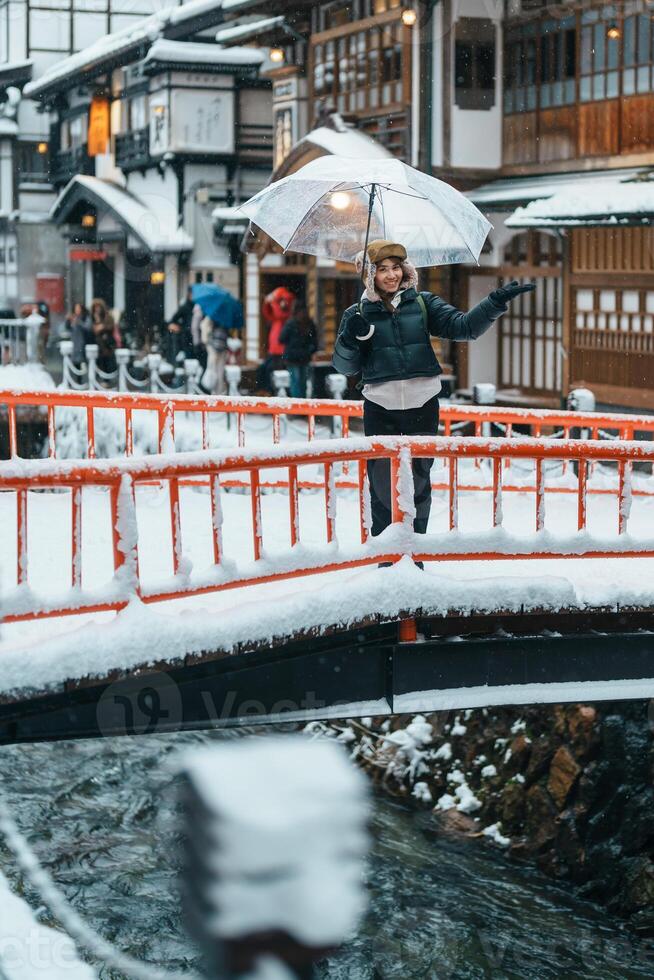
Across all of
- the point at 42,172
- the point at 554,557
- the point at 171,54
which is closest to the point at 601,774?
the point at 554,557

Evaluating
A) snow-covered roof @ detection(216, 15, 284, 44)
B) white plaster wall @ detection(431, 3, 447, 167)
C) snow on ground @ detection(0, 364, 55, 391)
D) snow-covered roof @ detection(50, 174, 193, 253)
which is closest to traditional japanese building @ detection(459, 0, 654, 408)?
white plaster wall @ detection(431, 3, 447, 167)

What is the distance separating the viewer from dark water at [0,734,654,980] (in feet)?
33.2

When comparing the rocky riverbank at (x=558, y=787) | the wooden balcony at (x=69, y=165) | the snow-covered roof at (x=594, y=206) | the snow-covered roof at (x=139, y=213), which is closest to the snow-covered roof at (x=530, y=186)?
the snow-covered roof at (x=594, y=206)

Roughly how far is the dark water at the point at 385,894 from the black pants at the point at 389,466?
12.3 ft

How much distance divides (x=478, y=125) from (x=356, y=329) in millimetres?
14625

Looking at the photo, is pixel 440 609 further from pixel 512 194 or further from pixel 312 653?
pixel 512 194

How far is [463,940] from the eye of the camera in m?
10.5

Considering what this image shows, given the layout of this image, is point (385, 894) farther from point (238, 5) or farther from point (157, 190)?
point (157, 190)

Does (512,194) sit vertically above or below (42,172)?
below

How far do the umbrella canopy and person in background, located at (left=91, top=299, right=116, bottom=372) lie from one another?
1642cm

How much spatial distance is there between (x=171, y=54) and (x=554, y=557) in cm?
2598

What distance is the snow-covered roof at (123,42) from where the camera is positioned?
30578mm

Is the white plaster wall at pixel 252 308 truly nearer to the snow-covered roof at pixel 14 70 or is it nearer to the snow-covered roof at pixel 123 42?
the snow-covered roof at pixel 123 42

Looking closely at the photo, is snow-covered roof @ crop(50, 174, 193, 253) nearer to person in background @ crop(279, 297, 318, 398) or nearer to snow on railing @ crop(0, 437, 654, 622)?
person in background @ crop(279, 297, 318, 398)
